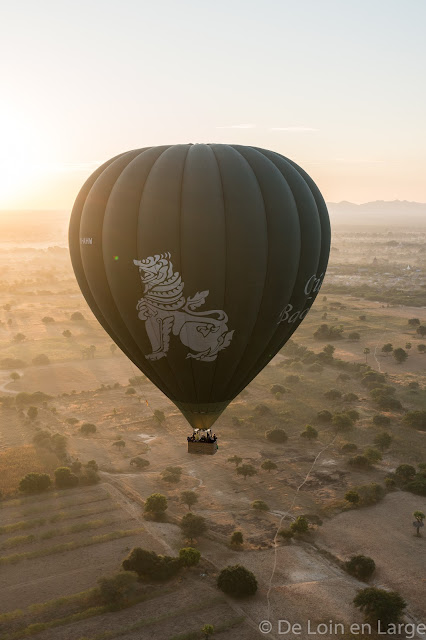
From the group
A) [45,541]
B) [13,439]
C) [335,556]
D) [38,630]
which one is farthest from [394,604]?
[13,439]

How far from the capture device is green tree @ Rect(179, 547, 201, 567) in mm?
33156

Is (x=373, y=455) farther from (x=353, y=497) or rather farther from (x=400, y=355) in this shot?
(x=400, y=355)

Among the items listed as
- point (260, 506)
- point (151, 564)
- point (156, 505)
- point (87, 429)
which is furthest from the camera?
point (87, 429)

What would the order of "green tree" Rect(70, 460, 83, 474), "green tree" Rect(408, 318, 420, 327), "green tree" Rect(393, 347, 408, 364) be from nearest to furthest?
"green tree" Rect(70, 460, 83, 474) < "green tree" Rect(393, 347, 408, 364) < "green tree" Rect(408, 318, 420, 327)

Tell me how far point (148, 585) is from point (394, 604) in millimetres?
12991

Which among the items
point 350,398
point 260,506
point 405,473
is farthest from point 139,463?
point 350,398

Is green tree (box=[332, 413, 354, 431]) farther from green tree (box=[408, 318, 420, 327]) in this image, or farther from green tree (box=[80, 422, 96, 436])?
green tree (box=[408, 318, 420, 327])

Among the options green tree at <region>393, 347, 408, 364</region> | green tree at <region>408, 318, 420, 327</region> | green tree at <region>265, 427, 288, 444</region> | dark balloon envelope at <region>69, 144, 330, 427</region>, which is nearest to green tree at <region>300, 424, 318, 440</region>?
green tree at <region>265, 427, 288, 444</region>

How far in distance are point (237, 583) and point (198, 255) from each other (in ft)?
61.1

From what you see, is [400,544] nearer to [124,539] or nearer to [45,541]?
[124,539]

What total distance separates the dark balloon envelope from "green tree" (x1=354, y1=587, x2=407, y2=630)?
43.3 ft

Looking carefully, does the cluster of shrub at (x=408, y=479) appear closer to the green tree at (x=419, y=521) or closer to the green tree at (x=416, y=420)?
the green tree at (x=419, y=521)

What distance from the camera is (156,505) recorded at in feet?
127

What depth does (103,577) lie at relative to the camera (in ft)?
106
